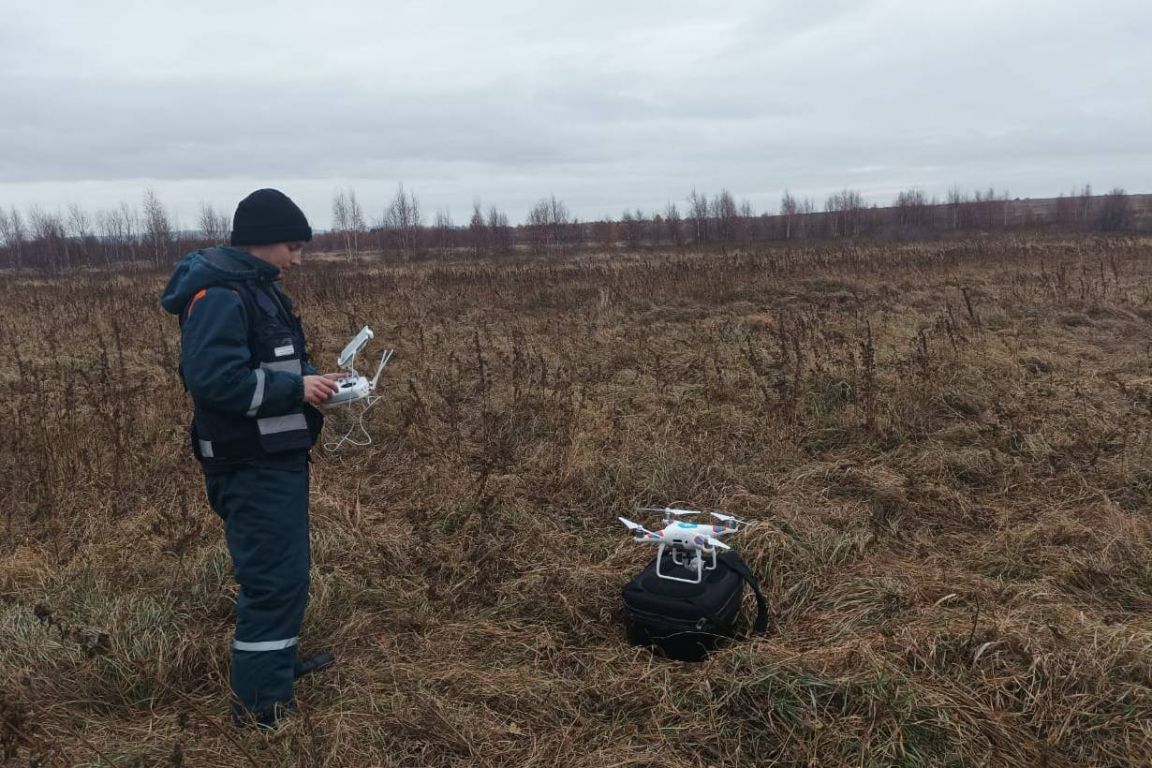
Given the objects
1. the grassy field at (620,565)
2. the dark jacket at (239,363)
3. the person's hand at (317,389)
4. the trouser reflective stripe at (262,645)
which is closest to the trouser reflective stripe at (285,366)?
the dark jacket at (239,363)

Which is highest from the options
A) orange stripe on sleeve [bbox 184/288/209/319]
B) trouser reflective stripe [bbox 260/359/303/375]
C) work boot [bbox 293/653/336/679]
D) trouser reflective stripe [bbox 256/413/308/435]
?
orange stripe on sleeve [bbox 184/288/209/319]

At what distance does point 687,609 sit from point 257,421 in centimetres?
158

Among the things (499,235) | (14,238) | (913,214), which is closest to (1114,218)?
(913,214)

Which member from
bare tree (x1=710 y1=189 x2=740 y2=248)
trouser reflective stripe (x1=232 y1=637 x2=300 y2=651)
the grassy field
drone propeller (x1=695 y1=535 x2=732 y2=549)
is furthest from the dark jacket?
bare tree (x1=710 y1=189 x2=740 y2=248)

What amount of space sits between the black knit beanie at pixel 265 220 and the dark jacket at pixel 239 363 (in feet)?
0.21

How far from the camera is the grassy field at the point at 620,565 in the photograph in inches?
88.0

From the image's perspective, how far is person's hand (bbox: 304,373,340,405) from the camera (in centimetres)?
221

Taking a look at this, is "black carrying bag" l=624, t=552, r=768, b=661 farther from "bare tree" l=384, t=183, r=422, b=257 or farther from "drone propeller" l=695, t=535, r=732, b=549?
"bare tree" l=384, t=183, r=422, b=257

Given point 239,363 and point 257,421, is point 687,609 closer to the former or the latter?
point 257,421

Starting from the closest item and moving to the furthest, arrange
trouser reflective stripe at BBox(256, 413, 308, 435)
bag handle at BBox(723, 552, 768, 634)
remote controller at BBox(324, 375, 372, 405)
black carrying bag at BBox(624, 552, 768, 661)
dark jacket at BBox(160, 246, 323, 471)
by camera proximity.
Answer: dark jacket at BBox(160, 246, 323, 471) → trouser reflective stripe at BBox(256, 413, 308, 435) → remote controller at BBox(324, 375, 372, 405) → black carrying bag at BBox(624, 552, 768, 661) → bag handle at BBox(723, 552, 768, 634)

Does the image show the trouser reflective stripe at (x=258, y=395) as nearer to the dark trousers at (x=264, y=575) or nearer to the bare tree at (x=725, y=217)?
the dark trousers at (x=264, y=575)

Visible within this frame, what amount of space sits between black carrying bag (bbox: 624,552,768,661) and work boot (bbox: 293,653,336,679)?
1.13m

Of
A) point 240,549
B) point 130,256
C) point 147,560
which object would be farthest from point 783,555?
point 130,256

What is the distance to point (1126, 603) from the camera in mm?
2898
